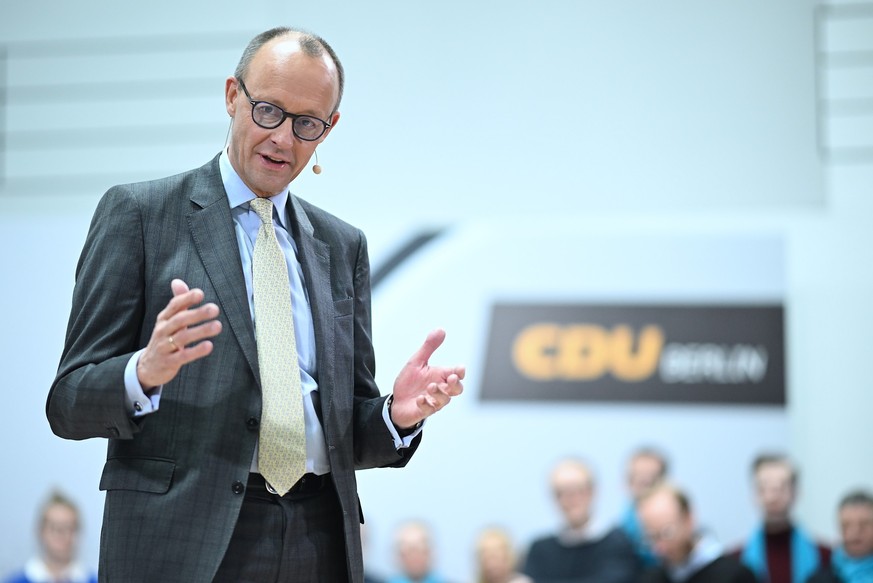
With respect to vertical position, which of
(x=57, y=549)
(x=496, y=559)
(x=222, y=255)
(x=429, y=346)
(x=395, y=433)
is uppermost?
(x=222, y=255)

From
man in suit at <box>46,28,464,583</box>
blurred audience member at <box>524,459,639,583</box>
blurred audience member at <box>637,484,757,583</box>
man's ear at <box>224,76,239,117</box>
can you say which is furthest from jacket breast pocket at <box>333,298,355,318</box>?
blurred audience member at <box>524,459,639,583</box>

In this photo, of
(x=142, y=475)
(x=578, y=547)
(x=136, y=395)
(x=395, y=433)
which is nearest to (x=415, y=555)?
(x=578, y=547)

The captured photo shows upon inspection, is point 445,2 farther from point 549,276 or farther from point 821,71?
point 821,71

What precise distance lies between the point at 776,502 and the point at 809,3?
286cm

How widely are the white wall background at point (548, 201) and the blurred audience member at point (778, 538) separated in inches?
8.9

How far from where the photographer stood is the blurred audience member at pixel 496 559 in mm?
5637

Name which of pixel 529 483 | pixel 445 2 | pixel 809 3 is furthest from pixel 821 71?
pixel 529 483

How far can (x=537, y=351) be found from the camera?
6.39 m

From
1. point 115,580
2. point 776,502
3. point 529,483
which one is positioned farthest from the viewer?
point 529,483

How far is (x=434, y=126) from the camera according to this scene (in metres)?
6.68

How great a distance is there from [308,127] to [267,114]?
0.08 meters

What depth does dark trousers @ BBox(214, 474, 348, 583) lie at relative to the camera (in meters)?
1.80

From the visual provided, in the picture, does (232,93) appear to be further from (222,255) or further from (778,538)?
(778,538)

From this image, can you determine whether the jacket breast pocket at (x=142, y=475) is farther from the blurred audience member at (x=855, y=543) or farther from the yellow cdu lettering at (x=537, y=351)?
the yellow cdu lettering at (x=537, y=351)
